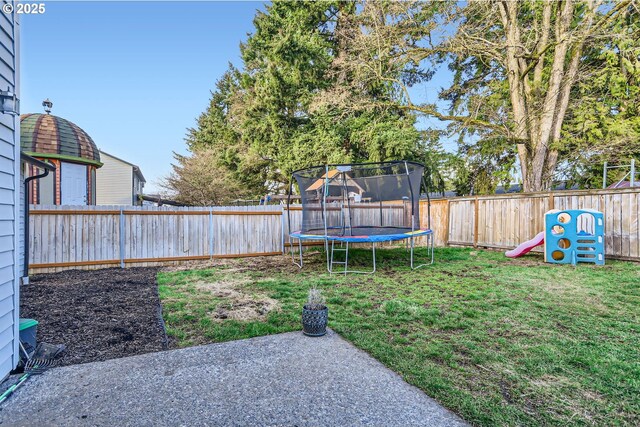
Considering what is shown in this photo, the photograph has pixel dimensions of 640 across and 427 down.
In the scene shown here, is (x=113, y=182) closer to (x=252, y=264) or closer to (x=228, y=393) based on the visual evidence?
(x=252, y=264)

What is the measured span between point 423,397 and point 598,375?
114 cm

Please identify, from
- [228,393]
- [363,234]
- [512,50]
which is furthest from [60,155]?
[512,50]

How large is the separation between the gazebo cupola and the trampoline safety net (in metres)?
7.25

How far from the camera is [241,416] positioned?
1594 millimetres

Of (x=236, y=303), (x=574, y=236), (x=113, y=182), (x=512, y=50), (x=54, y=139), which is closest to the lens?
(x=236, y=303)

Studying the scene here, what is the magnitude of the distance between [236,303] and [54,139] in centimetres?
979

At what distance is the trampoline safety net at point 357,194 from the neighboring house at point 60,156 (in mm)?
7259

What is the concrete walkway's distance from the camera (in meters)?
1.58

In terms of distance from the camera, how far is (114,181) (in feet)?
55.1

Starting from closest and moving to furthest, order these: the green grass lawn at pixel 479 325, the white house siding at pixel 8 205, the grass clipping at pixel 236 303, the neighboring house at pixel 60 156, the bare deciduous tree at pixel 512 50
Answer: the green grass lawn at pixel 479 325, the white house siding at pixel 8 205, the grass clipping at pixel 236 303, the bare deciduous tree at pixel 512 50, the neighboring house at pixel 60 156

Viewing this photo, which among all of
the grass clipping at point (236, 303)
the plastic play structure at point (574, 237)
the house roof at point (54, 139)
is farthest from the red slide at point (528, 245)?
the house roof at point (54, 139)

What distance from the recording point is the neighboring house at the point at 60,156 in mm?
9367

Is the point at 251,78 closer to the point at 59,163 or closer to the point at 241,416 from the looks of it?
the point at 59,163

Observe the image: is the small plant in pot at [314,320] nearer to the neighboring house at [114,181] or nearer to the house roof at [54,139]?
the house roof at [54,139]
